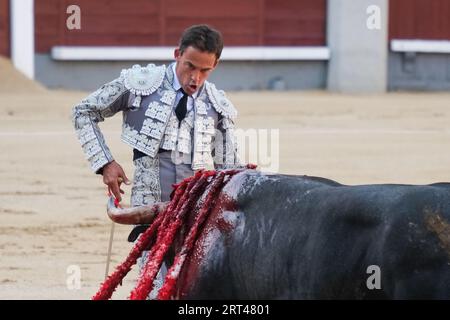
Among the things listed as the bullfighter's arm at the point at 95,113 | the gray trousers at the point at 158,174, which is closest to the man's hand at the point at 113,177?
the bullfighter's arm at the point at 95,113

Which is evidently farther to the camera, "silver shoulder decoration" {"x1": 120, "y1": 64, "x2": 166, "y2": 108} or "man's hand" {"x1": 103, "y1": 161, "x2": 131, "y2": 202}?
"silver shoulder decoration" {"x1": 120, "y1": 64, "x2": 166, "y2": 108}

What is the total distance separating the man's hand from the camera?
10.4 ft

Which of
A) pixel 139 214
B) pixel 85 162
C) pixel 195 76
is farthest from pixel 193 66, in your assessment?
pixel 85 162

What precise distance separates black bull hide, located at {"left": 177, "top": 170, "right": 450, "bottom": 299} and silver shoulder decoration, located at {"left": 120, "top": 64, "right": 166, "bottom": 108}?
83 centimetres

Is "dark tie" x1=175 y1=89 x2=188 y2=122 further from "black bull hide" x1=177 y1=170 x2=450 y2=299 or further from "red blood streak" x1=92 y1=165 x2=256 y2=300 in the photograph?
"black bull hide" x1=177 y1=170 x2=450 y2=299

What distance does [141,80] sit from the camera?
11.1 ft

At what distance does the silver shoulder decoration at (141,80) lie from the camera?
3.35 metres

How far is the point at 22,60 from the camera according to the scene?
1262 centimetres

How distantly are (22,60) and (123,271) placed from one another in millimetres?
10173

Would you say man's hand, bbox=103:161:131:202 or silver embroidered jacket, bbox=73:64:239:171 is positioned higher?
silver embroidered jacket, bbox=73:64:239:171

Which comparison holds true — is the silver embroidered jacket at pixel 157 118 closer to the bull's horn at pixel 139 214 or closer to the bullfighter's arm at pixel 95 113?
the bullfighter's arm at pixel 95 113

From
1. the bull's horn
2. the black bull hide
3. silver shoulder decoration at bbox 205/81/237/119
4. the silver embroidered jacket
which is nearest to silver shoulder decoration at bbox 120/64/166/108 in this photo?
the silver embroidered jacket

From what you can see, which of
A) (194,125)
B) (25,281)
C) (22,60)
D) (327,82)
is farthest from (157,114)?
(327,82)

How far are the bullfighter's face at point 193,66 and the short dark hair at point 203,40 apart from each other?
0.01 m
